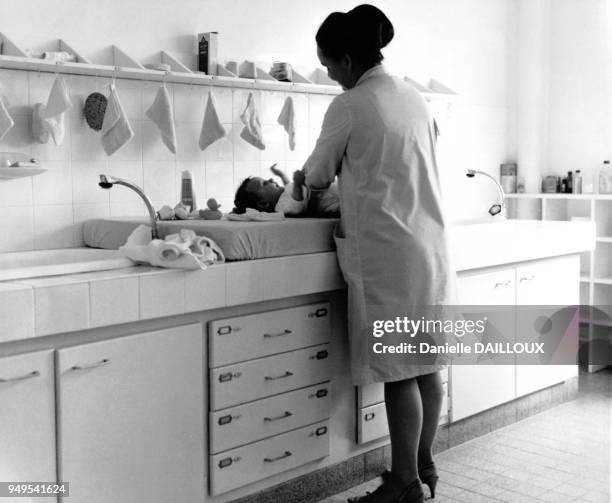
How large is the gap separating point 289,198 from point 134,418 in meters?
1.06

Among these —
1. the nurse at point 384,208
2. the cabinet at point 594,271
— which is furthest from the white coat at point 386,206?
the cabinet at point 594,271

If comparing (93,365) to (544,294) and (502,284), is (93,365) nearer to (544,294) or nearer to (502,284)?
(502,284)

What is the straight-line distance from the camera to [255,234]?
8.87ft

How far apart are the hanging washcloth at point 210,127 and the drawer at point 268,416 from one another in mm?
1221

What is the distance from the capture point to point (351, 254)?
2.81 meters

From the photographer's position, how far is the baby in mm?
3029

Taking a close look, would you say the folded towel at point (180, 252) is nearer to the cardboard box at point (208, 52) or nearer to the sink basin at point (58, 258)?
the sink basin at point (58, 258)

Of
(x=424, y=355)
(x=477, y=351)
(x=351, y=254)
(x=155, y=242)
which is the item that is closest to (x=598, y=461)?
(x=477, y=351)

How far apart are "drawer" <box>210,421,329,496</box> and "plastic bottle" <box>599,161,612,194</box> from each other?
2.80 m

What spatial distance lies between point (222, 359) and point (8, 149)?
1179 mm

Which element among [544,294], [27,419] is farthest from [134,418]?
[544,294]

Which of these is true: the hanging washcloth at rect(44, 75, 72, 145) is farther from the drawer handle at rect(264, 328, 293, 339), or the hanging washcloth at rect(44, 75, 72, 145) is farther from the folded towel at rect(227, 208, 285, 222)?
the drawer handle at rect(264, 328, 293, 339)

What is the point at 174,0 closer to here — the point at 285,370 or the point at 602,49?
the point at 285,370

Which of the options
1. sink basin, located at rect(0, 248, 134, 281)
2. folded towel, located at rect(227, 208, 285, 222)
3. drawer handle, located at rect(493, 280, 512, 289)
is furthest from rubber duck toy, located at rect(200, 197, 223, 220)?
drawer handle, located at rect(493, 280, 512, 289)
